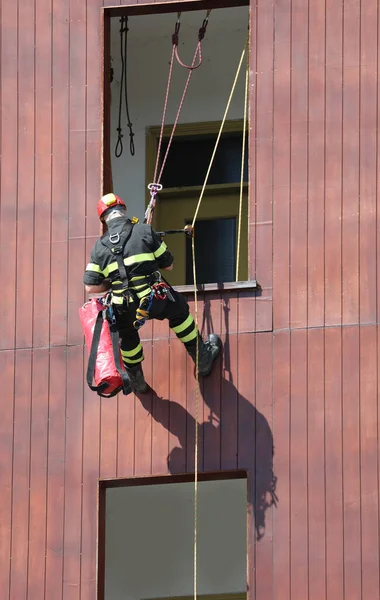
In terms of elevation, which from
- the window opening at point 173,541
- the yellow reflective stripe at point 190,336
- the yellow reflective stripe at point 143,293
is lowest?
the window opening at point 173,541

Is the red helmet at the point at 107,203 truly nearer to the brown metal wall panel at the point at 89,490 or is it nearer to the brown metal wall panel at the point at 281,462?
the brown metal wall panel at the point at 89,490

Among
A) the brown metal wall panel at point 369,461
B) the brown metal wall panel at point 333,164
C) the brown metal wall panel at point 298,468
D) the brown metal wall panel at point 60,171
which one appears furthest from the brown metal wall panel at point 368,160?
the brown metal wall panel at point 60,171

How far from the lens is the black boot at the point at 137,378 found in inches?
659

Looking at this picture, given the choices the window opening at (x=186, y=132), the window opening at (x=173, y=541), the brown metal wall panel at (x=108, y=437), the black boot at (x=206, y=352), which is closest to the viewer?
the black boot at (x=206, y=352)

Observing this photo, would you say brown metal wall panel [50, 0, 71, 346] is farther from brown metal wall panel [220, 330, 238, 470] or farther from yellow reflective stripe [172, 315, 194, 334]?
brown metal wall panel [220, 330, 238, 470]

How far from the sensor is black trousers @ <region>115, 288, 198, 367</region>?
16438mm

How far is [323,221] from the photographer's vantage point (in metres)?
17.0

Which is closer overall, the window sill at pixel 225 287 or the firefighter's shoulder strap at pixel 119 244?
the firefighter's shoulder strap at pixel 119 244

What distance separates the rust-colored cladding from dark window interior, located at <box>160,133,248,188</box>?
10.1 feet

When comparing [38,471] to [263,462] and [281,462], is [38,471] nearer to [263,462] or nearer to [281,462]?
[263,462]

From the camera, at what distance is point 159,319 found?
16641 millimetres

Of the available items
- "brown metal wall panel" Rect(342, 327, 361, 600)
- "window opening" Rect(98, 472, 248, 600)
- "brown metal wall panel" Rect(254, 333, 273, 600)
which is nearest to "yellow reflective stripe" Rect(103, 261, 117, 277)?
"brown metal wall panel" Rect(254, 333, 273, 600)

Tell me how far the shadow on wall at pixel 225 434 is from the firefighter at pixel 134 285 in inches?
10.3

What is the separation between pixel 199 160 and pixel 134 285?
4577 mm
